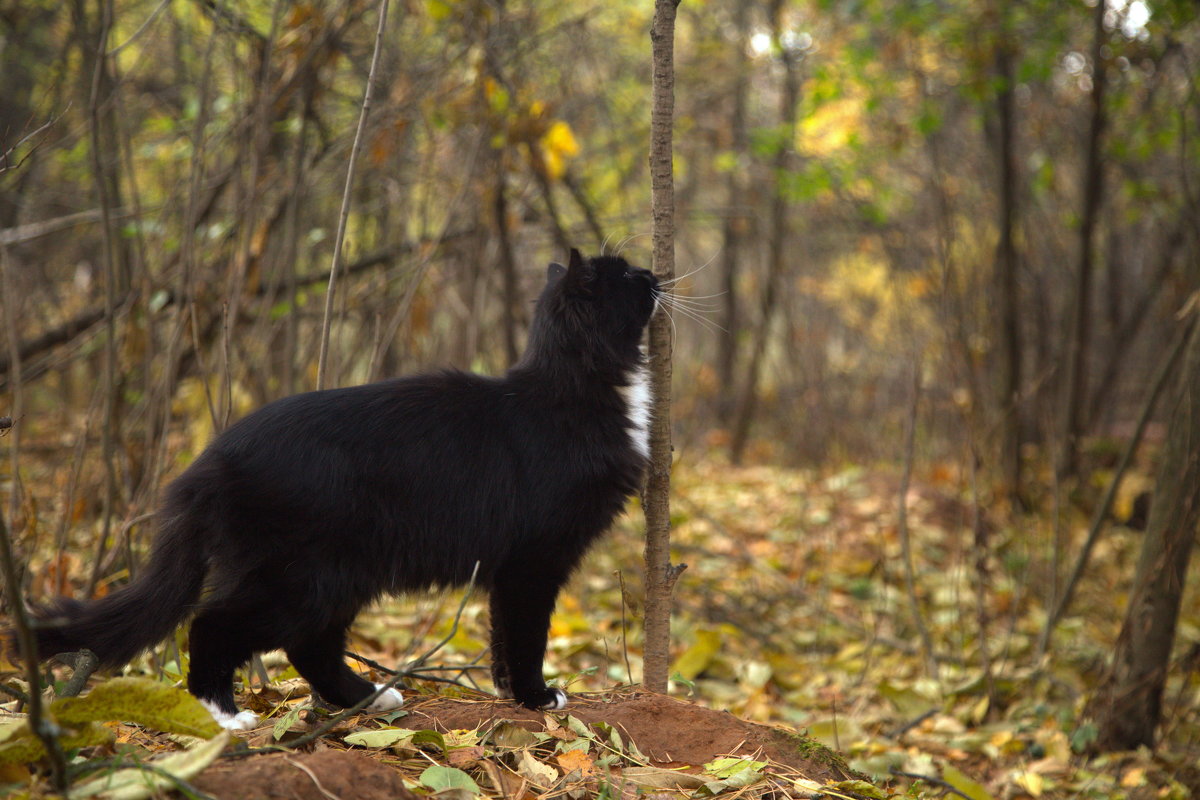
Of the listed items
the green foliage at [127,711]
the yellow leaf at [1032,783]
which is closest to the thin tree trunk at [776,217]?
the yellow leaf at [1032,783]

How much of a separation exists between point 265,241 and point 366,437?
228 centimetres

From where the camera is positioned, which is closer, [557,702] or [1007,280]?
[557,702]

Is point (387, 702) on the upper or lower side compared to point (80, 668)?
lower

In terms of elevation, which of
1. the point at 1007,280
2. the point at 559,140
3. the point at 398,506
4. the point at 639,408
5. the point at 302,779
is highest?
the point at 559,140

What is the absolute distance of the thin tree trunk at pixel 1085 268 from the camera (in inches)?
233

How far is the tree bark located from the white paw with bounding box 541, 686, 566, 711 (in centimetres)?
239

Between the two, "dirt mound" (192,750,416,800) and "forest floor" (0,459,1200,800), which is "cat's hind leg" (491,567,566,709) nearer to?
"forest floor" (0,459,1200,800)

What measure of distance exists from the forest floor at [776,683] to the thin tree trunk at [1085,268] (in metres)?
0.61

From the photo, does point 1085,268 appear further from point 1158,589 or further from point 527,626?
point 527,626

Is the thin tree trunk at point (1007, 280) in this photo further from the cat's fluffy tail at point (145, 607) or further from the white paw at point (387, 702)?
the cat's fluffy tail at point (145, 607)

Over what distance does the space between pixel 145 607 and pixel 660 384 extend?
154cm

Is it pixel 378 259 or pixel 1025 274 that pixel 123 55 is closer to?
pixel 378 259

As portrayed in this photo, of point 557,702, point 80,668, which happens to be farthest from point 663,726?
point 80,668

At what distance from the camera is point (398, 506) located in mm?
2510
